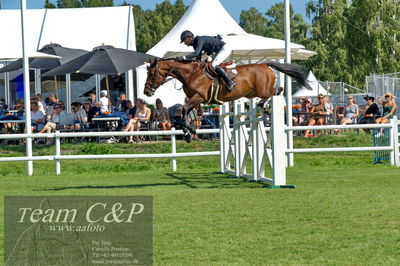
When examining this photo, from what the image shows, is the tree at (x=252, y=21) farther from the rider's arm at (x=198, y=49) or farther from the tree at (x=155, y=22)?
the rider's arm at (x=198, y=49)

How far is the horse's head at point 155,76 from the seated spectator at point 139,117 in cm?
885

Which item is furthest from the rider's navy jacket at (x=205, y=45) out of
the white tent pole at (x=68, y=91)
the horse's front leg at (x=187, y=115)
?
the white tent pole at (x=68, y=91)

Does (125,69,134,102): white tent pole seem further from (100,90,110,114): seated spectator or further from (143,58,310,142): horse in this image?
(143,58,310,142): horse

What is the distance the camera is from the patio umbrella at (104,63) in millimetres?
25594

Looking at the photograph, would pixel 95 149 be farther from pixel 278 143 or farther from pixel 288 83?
pixel 278 143

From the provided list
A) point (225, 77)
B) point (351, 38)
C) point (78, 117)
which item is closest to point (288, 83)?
point (225, 77)

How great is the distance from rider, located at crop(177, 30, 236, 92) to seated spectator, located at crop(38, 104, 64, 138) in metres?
10.0

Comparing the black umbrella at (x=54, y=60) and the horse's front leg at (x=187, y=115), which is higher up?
the black umbrella at (x=54, y=60)

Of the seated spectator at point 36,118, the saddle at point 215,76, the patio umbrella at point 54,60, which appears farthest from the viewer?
the patio umbrella at point 54,60

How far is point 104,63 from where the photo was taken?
25.9 m

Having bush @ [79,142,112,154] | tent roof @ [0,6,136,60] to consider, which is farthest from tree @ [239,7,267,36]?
bush @ [79,142,112,154]

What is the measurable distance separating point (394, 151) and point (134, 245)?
42.8ft

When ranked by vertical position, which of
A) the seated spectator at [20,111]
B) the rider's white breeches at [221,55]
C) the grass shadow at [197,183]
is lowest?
the grass shadow at [197,183]

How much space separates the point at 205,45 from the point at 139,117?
9.87 m
